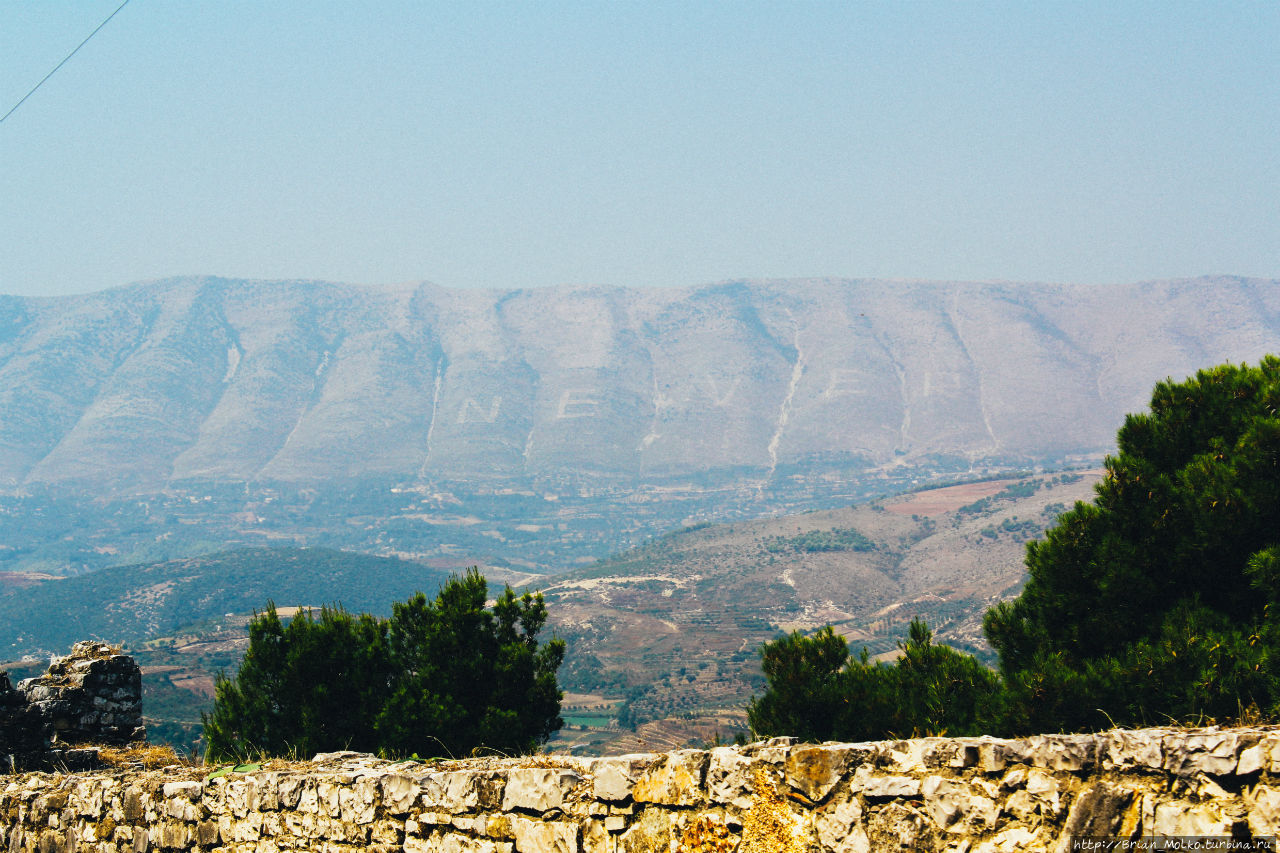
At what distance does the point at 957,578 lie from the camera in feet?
539

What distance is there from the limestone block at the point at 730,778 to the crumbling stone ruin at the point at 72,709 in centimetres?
879

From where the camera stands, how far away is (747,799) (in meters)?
6.02

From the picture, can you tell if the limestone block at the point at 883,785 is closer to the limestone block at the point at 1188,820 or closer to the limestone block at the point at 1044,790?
the limestone block at the point at 1044,790

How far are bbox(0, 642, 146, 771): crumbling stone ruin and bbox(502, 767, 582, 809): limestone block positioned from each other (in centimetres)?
739

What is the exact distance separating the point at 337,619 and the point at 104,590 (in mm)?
195811

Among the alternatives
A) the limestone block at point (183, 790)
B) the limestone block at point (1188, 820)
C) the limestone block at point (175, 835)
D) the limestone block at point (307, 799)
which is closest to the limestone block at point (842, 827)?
the limestone block at point (1188, 820)

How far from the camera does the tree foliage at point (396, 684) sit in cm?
1694

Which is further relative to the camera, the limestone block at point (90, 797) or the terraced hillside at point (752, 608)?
the terraced hillside at point (752, 608)

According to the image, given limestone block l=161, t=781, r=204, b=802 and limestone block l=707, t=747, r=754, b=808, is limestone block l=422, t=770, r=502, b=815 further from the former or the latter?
limestone block l=161, t=781, r=204, b=802

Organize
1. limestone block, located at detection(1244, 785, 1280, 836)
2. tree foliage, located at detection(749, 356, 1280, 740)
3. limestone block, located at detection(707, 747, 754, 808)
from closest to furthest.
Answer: limestone block, located at detection(1244, 785, 1280, 836), limestone block, located at detection(707, 747, 754, 808), tree foliage, located at detection(749, 356, 1280, 740)

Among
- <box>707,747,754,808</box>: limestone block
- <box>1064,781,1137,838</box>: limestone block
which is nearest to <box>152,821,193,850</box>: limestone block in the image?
<box>707,747,754,808</box>: limestone block

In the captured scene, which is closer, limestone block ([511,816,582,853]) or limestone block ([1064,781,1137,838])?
limestone block ([1064,781,1137,838])

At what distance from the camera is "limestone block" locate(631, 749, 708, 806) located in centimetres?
619

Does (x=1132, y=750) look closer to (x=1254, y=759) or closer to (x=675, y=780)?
(x=1254, y=759)
